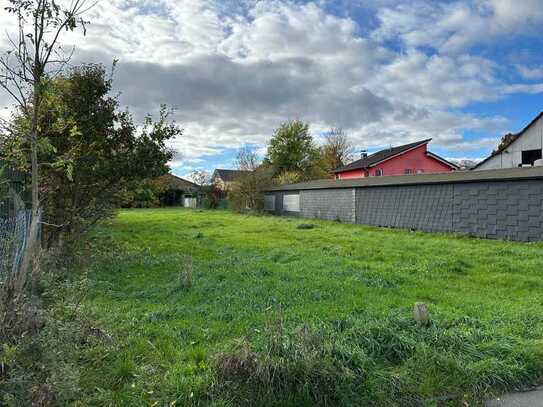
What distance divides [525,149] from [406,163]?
34.7 feet

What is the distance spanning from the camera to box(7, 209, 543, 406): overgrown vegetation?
2.33m

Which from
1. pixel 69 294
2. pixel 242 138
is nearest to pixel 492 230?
pixel 69 294

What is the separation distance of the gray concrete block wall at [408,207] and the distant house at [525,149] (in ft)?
A: 28.9

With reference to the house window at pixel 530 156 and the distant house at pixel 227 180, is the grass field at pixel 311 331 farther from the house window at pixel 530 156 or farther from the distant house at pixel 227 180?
the distant house at pixel 227 180

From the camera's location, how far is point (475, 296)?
15.4 feet

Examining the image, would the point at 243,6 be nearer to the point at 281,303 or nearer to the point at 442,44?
the point at 442,44

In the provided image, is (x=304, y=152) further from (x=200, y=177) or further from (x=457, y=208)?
(x=457, y=208)

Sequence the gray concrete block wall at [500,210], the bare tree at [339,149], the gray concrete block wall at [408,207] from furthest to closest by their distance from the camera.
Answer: the bare tree at [339,149], the gray concrete block wall at [408,207], the gray concrete block wall at [500,210]

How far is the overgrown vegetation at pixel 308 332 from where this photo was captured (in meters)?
2.33

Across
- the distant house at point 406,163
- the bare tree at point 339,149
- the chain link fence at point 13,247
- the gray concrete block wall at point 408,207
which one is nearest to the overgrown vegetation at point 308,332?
the chain link fence at point 13,247

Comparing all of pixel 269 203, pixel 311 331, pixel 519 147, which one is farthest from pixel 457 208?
pixel 269 203

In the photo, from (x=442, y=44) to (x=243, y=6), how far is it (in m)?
6.51

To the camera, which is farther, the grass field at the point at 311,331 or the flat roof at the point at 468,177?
the flat roof at the point at 468,177

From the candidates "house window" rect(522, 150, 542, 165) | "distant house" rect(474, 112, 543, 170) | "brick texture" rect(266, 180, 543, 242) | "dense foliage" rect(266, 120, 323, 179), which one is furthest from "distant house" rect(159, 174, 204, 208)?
"house window" rect(522, 150, 542, 165)
